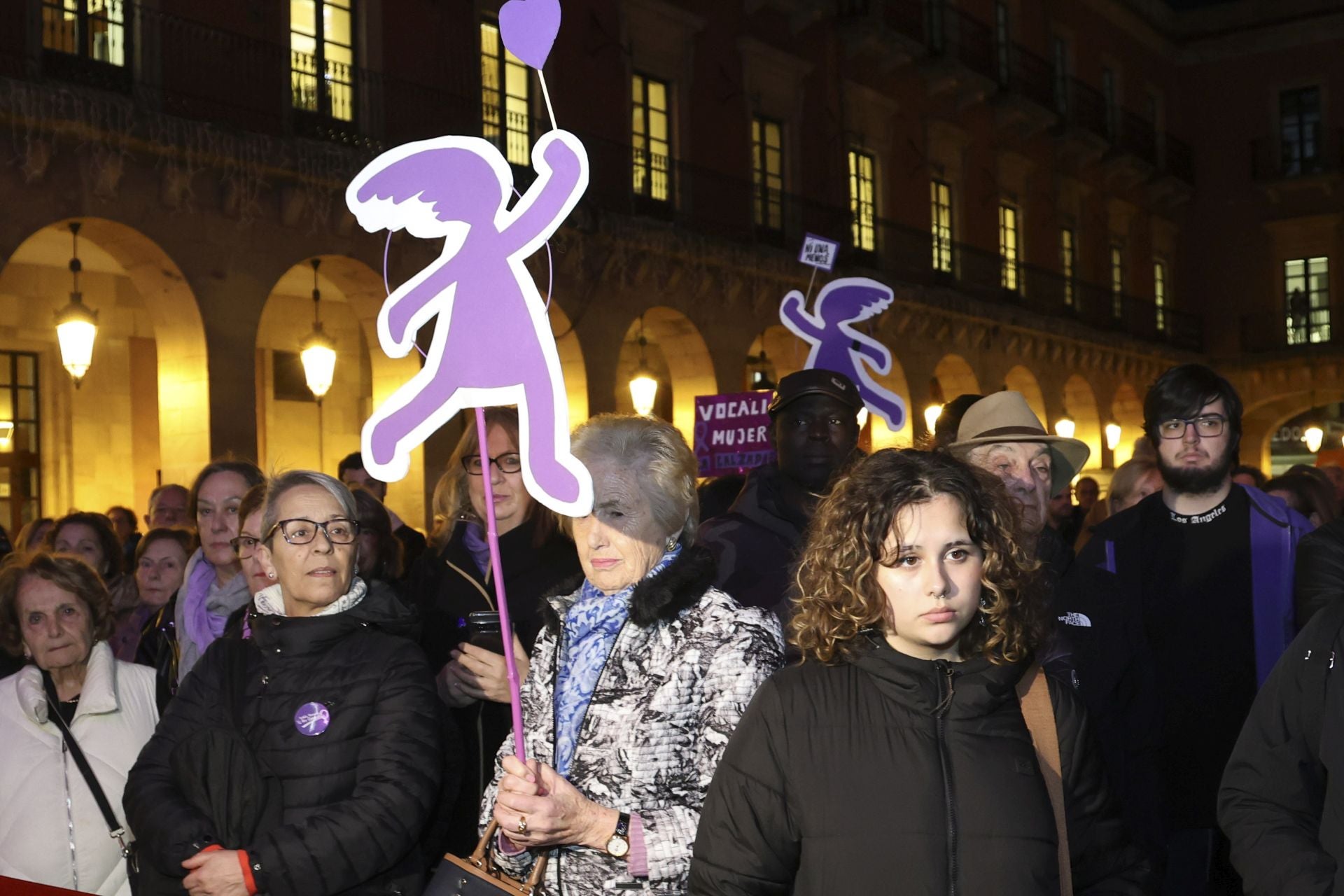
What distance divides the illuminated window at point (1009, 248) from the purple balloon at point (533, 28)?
23.3 meters

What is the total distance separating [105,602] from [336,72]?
10.6 meters

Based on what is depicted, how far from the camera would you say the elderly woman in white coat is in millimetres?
4156

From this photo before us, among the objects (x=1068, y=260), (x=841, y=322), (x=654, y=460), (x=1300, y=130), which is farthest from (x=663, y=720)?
(x=1300, y=130)

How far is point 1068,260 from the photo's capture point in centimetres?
2884

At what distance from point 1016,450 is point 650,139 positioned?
48.7 feet

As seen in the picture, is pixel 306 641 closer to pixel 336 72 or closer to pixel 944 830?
pixel 944 830

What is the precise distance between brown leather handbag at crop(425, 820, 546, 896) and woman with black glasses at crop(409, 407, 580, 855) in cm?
81

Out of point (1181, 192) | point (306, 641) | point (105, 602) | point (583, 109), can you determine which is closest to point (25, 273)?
point (583, 109)

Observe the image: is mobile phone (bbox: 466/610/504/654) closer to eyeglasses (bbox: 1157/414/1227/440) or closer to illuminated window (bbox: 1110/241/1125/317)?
eyeglasses (bbox: 1157/414/1227/440)

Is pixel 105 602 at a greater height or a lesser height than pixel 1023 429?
lesser

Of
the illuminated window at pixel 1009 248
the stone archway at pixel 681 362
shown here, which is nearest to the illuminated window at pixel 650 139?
the stone archway at pixel 681 362

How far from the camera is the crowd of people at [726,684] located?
8.40 ft

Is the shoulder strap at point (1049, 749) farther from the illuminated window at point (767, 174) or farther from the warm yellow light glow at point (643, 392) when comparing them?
the illuminated window at point (767, 174)

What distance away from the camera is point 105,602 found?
4.62 metres
